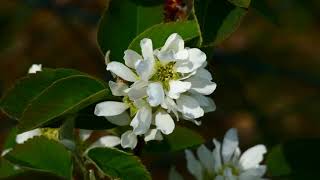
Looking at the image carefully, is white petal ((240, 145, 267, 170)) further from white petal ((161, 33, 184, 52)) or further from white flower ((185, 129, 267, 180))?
white petal ((161, 33, 184, 52))

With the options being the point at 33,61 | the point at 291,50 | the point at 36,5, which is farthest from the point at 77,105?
the point at 291,50

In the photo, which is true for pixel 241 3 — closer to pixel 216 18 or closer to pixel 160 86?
pixel 216 18

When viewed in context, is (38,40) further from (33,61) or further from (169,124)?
(169,124)

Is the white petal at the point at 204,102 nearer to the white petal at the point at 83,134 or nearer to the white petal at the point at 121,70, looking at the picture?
the white petal at the point at 121,70

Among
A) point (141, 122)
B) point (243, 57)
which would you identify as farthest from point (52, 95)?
point (243, 57)

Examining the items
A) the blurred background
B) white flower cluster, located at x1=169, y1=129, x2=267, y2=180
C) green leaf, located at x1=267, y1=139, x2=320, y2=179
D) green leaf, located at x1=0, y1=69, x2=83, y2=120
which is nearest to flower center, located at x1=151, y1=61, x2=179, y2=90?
green leaf, located at x1=0, y1=69, x2=83, y2=120

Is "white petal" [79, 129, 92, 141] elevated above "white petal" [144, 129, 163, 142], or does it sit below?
above
